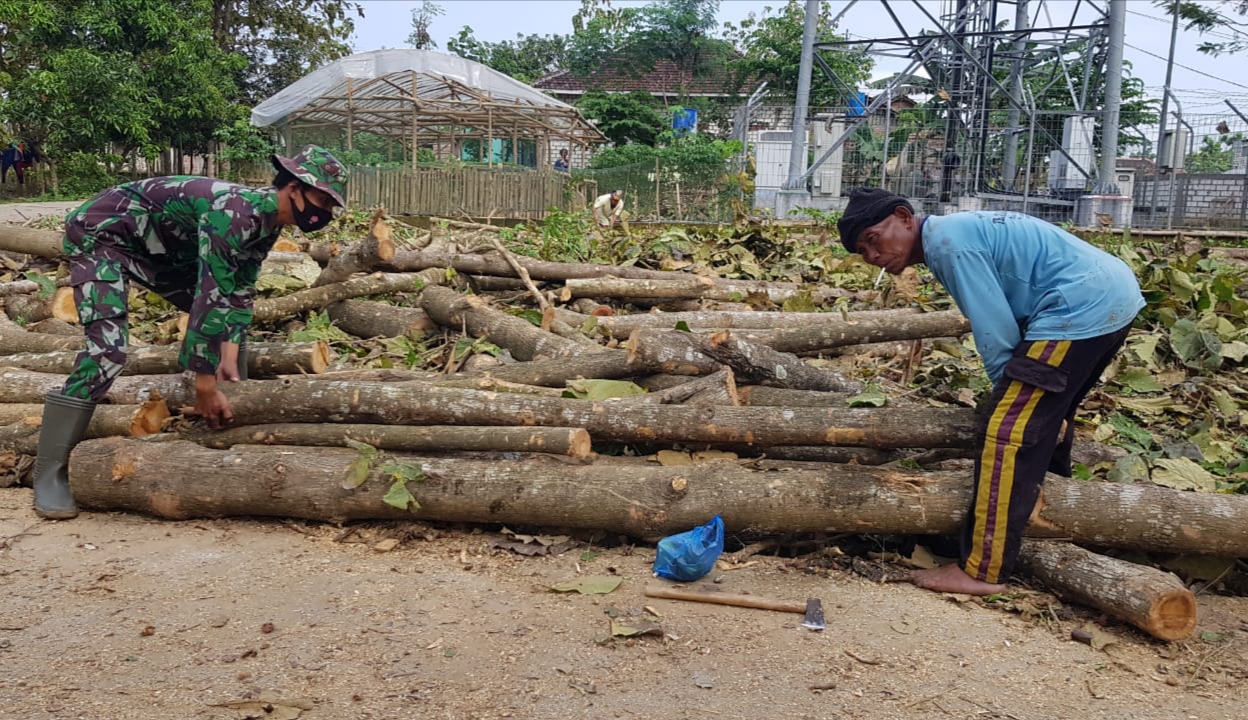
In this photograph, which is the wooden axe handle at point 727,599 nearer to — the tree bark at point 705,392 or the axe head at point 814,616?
the axe head at point 814,616

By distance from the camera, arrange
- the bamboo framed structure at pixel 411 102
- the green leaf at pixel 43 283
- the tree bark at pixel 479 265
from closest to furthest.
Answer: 1. the green leaf at pixel 43 283
2. the tree bark at pixel 479 265
3. the bamboo framed structure at pixel 411 102

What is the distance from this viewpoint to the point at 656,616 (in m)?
3.11

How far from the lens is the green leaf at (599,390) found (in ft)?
14.6

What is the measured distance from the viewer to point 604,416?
13.3ft

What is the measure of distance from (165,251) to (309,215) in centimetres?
77

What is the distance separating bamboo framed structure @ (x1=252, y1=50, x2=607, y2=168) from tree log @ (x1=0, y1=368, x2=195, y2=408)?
1368 centimetres

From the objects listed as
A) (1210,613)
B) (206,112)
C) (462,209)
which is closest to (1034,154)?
(462,209)

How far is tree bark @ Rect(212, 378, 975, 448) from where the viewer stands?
12.4 ft

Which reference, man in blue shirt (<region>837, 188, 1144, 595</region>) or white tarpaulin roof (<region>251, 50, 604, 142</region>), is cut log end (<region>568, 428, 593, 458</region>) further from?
white tarpaulin roof (<region>251, 50, 604, 142</region>)

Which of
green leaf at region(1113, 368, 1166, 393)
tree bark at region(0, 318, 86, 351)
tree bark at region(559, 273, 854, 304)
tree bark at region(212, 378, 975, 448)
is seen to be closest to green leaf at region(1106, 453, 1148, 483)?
tree bark at region(212, 378, 975, 448)

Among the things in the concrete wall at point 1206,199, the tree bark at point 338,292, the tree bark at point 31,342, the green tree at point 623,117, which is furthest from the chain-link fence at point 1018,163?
the tree bark at point 31,342

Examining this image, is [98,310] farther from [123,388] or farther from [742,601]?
[742,601]

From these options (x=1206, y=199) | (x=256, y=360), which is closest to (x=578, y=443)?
(x=256, y=360)

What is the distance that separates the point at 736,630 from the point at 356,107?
18857 millimetres
